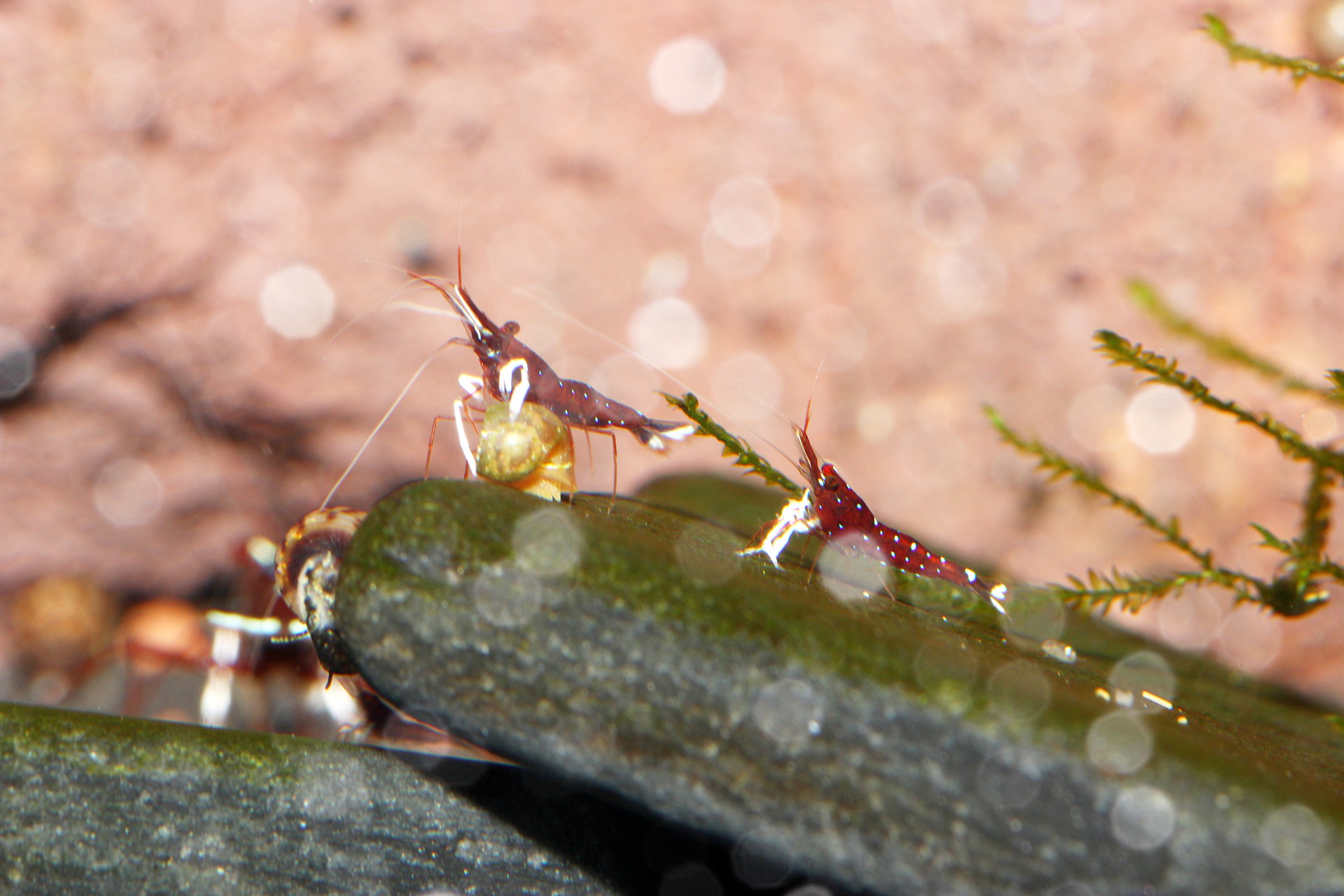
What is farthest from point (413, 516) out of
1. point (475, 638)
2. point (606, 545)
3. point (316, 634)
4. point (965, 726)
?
point (965, 726)

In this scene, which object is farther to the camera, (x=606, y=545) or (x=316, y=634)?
(x=316, y=634)

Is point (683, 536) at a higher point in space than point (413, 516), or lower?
higher

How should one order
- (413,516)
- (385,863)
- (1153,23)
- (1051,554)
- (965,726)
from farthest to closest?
(1051,554)
(1153,23)
(385,863)
(413,516)
(965,726)

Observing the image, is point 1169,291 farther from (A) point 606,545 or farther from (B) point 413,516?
(B) point 413,516

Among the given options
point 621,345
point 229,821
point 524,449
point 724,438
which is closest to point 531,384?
point 524,449

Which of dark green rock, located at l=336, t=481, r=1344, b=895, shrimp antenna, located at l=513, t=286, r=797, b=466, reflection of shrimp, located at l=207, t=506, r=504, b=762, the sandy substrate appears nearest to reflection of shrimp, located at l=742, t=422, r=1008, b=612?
dark green rock, located at l=336, t=481, r=1344, b=895

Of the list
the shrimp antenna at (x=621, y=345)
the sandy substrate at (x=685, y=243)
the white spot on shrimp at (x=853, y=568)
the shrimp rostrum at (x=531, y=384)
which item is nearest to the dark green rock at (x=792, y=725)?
the white spot on shrimp at (x=853, y=568)

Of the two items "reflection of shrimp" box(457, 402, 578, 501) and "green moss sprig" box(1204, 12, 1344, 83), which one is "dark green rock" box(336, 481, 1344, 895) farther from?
"green moss sprig" box(1204, 12, 1344, 83)
